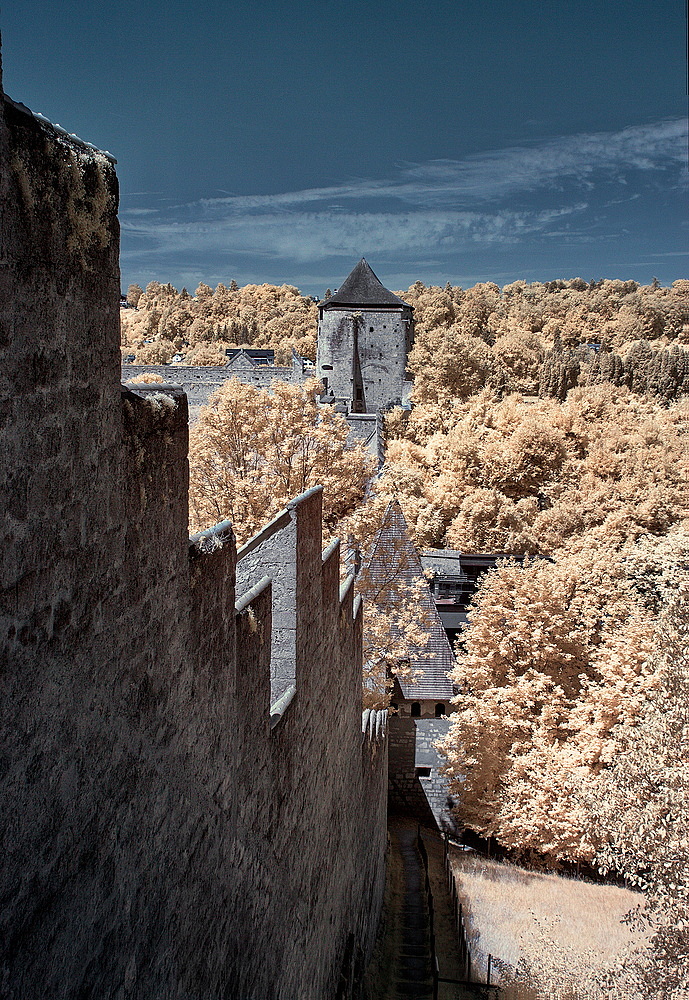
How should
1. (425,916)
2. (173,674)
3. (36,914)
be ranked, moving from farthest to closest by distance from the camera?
(425,916), (173,674), (36,914)

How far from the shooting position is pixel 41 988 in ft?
8.49

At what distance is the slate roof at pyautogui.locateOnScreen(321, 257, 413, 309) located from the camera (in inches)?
2306

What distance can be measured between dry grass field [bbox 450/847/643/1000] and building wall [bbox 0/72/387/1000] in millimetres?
12664

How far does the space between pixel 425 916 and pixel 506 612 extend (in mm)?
7870

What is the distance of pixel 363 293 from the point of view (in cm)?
5912

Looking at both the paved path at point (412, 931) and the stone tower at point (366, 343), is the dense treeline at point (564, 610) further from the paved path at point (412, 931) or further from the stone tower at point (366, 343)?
the stone tower at point (366, 343)

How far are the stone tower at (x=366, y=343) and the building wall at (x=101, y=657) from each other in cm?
5310

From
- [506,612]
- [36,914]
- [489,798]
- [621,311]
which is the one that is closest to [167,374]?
[506,612]

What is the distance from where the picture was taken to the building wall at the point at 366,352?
57.7m

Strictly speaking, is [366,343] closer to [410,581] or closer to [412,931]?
[410,581]

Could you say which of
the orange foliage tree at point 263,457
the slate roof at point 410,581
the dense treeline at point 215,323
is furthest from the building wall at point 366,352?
the orange foliage tree at point 263,457

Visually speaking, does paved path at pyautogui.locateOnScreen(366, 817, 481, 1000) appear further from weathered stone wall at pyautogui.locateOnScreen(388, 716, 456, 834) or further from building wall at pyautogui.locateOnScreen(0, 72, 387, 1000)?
building wall at pyautogui.locateOnScreen(0, 72, 387, 1000)

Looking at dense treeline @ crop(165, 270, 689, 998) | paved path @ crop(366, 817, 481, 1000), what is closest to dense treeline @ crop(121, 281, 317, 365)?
dense treeline @ crop(165, 270, 689, 998)

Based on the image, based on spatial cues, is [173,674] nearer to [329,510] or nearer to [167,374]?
[329,510]
